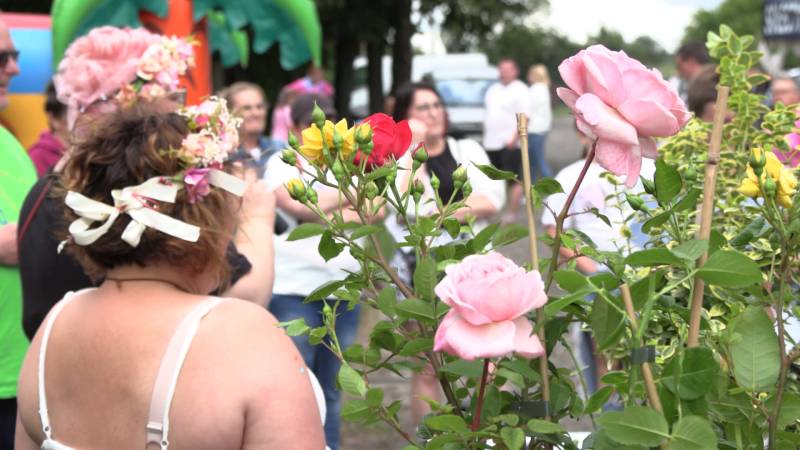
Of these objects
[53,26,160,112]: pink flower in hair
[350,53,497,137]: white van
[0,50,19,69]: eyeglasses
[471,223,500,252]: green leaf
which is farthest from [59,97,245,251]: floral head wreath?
[350,53,497,137]: white van

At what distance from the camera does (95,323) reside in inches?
72.6

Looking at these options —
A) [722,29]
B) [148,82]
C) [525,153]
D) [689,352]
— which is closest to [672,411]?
[689,352]

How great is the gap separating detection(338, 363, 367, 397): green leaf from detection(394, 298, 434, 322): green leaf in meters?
0.09

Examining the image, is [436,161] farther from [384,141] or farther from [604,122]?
[604,122]

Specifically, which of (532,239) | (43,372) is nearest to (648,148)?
(532,239)

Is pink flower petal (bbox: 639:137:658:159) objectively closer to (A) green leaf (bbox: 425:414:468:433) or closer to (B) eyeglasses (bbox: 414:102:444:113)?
(A) green leaf (bbox: 425:414:468:433)

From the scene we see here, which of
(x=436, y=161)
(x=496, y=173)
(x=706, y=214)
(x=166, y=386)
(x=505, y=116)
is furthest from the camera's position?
(x=505, y=116)

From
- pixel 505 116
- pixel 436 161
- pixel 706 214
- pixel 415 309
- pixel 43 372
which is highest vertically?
pixel 706 214

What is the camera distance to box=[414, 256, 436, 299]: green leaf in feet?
3.63

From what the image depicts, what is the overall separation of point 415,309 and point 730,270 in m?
0.31

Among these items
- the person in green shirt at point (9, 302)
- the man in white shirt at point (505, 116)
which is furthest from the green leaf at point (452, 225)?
the man in white shirt at point (505, 116)

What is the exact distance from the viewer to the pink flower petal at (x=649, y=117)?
103cm

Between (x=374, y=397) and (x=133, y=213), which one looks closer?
(x=374, y=397)

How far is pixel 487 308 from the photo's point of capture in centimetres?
96
